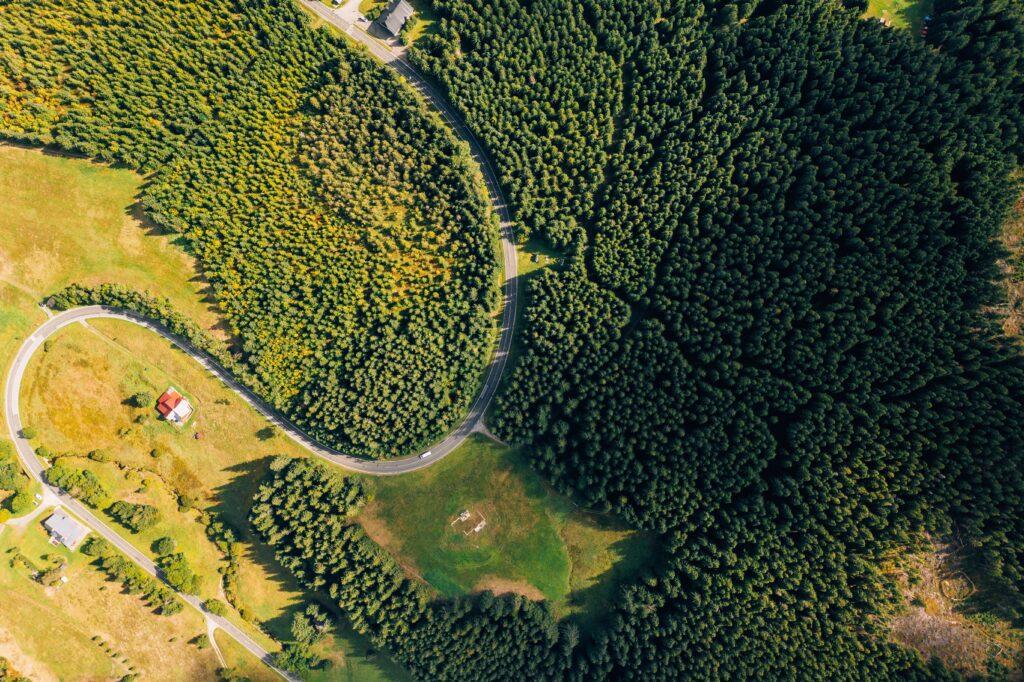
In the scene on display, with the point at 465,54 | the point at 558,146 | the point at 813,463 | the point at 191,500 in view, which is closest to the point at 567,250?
the point at 558,146

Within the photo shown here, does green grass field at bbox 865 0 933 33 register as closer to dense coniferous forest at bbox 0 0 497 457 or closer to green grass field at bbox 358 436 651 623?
dense coniferous forest at bbox 0 0 497 457

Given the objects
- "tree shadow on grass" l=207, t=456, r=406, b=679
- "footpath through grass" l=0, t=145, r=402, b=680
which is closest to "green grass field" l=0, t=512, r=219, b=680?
"footpath through grass" l=0, t=145, r=402, b=680

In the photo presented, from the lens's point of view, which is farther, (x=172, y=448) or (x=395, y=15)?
(x=172, y=448)

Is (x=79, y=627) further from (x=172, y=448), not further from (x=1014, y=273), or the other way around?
(x=1014, y=273)

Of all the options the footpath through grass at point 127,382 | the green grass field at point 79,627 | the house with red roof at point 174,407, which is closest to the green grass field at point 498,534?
the footpath through grass at point 127,382

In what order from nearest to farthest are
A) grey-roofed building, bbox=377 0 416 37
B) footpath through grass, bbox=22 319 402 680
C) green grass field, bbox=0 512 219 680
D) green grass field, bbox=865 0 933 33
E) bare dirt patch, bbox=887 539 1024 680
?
bare dirt patch, bbox=887 539 1024 680
green grass field, bbox=865 0 933 33
grey-roofed building, bbox=377 0 416 37
green grass field, bbox=0 512 219 680
footpath through grass, bbox=22 319 402 680

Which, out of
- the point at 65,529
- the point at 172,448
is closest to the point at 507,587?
the point at 172,448
